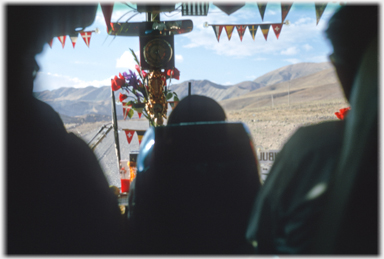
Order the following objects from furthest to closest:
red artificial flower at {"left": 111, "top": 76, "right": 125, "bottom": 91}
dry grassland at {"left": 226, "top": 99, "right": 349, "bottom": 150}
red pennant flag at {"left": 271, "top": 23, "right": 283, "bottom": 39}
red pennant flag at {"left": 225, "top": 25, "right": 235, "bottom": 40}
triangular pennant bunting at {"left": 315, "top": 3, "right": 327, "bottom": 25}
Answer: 1. red pennant flag at {"left": 225, "top": 25, "right": 235, "bottom": 40}
2. red pennant flag at {"left": 271, "top": 23, "right": 283, "bottom": 39}
3. red artificial flower at {"left": 111, "top": 76, "right": 125, "bottom": 91}
4. triangular pennant bunting at {"left": 315, "top": 3, "right": 327, "bottom": 25}
5. dry grassland at {"left": 226, "top": 99, "right": 349, "bottom": 150}

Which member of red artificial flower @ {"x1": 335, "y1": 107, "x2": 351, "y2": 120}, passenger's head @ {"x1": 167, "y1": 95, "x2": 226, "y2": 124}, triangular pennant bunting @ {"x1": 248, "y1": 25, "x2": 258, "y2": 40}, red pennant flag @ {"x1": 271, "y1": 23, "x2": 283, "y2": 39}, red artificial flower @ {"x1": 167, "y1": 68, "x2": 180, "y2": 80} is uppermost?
triangular pennant bunting @ {"x1": 248, "y1": 25, "x2": 258, "y2": 40}

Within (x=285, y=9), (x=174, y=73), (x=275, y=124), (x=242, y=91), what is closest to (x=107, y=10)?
(x=174, y=73)

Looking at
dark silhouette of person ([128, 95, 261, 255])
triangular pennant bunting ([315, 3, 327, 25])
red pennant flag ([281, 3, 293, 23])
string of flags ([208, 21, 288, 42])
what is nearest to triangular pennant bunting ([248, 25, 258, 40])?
string of flags ([208, 21, 288, 42])

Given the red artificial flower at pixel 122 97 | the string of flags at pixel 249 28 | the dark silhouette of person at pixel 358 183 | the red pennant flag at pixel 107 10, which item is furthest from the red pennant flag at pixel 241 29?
the dark silhouette of person at pixel 358 183

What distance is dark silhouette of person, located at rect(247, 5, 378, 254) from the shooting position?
84 centimetres

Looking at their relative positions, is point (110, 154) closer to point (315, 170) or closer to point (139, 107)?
point (139, 107)

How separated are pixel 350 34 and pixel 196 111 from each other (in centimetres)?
128

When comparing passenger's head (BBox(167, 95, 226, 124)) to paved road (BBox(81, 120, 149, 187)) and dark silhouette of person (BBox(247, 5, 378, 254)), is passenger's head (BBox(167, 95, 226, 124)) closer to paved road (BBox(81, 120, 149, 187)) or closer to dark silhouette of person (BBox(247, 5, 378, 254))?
paved road (BBox(81, 120, 149, 187))

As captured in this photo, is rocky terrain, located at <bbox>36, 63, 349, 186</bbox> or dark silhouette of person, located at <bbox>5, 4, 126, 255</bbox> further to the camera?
rocky terrain, located at <bbox>36, 63, 349, 186</bbox>

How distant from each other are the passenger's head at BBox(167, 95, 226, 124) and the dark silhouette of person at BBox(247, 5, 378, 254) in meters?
1.10

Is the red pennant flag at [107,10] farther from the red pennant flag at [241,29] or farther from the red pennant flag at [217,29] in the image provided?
the red pennant flag at [241,29]

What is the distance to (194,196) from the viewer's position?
146 centimetres

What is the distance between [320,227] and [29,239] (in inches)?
40.3

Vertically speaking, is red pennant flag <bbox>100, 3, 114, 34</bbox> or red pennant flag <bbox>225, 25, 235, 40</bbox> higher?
red pennant flag <bbox>225, 25, 235, 40</bbox>
